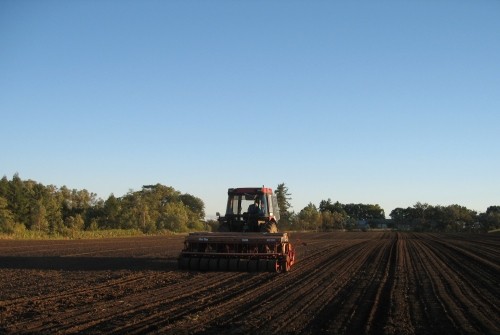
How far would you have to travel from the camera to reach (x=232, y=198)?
18.3 meters

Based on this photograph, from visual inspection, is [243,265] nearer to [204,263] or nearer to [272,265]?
[272,265]

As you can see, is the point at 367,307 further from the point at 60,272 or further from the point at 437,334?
the point at 60,272

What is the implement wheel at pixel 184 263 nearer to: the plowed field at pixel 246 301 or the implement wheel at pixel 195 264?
the implement wheel at pixel 195 264

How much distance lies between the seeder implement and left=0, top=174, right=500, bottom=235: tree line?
10.8m

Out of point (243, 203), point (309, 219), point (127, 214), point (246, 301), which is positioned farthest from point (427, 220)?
point (246, 301)

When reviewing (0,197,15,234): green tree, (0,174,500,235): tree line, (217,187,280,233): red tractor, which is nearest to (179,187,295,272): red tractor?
(217,187,280,233): red tractor

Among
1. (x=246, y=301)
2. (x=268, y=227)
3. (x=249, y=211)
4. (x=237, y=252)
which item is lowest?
(x=246, y=301)

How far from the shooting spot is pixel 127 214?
6512cm

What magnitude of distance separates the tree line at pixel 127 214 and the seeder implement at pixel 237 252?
1079cm

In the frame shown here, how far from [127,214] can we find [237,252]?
51.9m

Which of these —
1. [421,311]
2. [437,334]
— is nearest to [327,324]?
[437,334]

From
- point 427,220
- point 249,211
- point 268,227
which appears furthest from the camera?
point 427,220

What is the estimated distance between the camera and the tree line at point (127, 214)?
181 ft

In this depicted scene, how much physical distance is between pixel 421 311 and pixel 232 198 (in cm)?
1002
